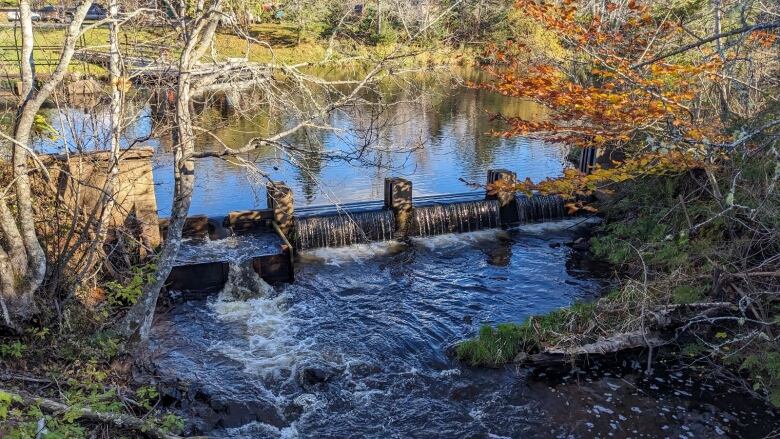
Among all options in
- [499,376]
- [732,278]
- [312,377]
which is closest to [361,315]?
[312,377]

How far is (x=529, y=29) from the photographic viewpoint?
26.5 meters

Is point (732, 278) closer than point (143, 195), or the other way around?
point (732, 278)

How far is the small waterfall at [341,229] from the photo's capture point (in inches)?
508

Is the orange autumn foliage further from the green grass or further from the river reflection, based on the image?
the green grass

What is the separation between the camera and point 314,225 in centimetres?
1302

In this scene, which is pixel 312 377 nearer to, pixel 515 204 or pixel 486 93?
pixel 515 204


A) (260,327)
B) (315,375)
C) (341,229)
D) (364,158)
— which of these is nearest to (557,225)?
(364,158)

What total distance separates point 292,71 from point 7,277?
354 cm

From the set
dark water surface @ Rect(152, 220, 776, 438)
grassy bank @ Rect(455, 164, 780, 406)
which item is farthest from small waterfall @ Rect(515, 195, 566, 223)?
grassy bank @ Rect(455, 164, 780, 406)

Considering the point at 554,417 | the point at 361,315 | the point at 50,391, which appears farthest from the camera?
the point at 361,315

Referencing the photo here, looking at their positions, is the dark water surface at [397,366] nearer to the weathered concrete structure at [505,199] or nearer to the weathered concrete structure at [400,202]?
the weathered concrete structure at [400,202]

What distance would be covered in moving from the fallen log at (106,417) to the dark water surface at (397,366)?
6.55ft

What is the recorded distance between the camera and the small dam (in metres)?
11.1

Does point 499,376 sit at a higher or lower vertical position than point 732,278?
lower
